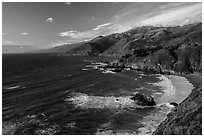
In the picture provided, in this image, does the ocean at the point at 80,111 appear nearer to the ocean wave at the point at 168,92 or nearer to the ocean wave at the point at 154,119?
the ocean wave at the point at 154,119

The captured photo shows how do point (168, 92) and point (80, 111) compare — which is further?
point (168, 92)

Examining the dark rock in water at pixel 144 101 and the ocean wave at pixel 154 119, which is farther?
the dark rock in water at pixel 144 101

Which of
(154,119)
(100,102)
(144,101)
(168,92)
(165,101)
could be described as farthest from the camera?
(168,92)

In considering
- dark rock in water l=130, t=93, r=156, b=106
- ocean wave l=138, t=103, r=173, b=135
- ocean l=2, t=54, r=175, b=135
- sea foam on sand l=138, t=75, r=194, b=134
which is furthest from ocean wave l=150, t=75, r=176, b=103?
ocean wave l=138, t=103, r=173, b=135

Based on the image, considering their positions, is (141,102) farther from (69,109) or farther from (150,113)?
(69,109)

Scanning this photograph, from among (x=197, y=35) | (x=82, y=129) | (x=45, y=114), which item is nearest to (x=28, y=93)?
(x=45, y=114)

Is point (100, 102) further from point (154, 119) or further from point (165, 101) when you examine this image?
point (165, 101)

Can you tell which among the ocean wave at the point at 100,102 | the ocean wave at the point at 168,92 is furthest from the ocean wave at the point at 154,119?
the ocean wave at the point at 100,102

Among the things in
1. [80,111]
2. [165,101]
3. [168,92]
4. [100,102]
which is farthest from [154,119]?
[168,92]

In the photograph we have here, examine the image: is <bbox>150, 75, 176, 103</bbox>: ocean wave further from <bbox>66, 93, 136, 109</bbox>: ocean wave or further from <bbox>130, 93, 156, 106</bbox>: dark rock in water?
<bbox>66, 93, 136, 109</bbox>: ocean wave

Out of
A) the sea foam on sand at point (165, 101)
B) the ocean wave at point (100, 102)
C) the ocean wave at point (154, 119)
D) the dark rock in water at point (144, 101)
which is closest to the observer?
the ocean wave at point (154, 119)

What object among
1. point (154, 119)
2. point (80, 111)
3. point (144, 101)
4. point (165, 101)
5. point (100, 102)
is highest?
point (144, 101)
